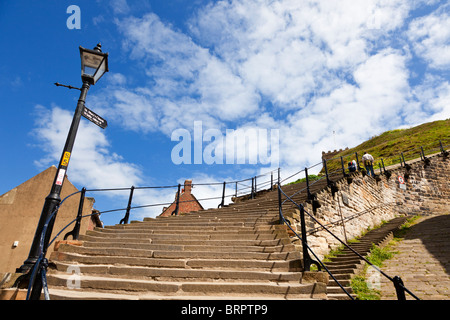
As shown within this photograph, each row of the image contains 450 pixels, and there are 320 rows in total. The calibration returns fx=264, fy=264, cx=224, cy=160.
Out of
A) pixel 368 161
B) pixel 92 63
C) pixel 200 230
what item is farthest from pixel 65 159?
pixel 368 161

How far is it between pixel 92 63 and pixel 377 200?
14.6 metres

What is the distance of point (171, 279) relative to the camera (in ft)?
14.6

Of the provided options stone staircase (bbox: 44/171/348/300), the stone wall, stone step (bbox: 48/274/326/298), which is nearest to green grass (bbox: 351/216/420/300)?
the stone wall

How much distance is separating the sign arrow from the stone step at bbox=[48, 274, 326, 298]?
2.92 metres

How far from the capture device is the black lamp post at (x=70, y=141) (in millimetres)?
4117

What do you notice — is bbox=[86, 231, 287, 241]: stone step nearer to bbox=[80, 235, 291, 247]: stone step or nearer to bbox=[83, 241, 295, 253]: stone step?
bbox=[80, 235, 291, 247]: stone step

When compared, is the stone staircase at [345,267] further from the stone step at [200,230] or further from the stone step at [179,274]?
the stone step at [200,230]

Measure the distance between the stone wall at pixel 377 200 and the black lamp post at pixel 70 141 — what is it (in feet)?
18.2

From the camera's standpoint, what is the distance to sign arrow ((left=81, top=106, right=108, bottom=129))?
5.22 metres

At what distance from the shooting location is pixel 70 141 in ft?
15.9

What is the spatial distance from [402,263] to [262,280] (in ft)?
18.8
